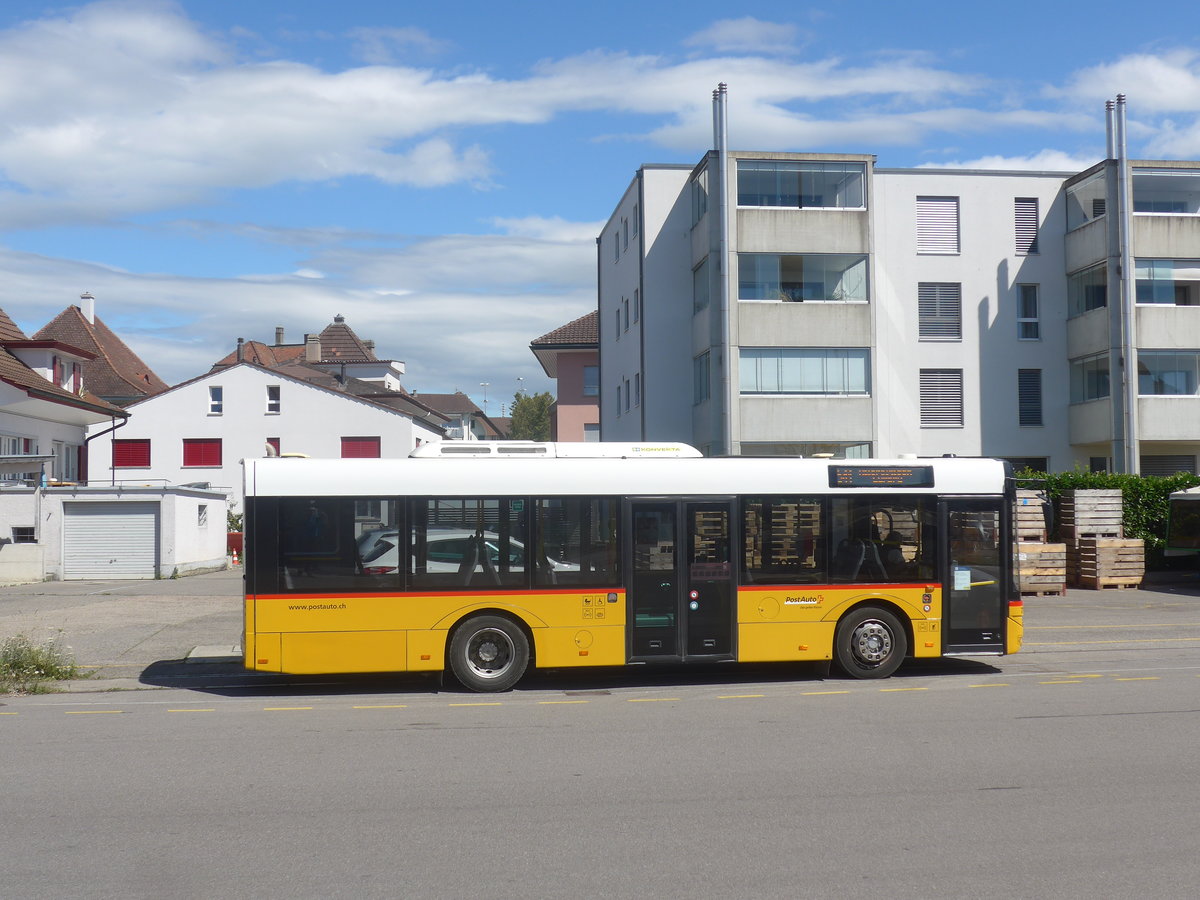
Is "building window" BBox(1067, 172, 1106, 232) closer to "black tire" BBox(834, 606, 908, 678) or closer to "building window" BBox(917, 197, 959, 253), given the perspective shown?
"building window" BBox(917, 197, 959, 253)

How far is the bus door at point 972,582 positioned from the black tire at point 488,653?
481 cm

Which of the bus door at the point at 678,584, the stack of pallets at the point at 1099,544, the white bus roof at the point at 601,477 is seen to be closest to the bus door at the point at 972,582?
the white bus roof at the point at 601,477

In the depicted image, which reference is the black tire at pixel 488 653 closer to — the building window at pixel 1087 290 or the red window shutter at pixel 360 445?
the building window at pixel 1087 290

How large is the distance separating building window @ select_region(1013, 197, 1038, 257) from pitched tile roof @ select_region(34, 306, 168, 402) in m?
43.6

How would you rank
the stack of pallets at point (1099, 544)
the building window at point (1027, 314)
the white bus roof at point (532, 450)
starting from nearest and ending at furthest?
the white bus roof at point (532, 450) → the stack of pallets at point (1099, 544) → the building window at point (1027, 314)

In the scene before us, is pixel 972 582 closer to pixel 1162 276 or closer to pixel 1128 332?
pixel 1128 332

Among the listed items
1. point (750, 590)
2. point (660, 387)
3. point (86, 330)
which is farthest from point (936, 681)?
point (86, 330)

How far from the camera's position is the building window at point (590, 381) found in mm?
61312

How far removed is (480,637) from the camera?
1264cm

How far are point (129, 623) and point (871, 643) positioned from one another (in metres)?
12.5

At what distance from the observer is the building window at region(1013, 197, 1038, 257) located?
41281 millimetres

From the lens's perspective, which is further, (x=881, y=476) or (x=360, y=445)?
(x=360, y=445)

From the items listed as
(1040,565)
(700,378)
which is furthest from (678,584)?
(700,378)

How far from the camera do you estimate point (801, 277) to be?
37875 millimetres
